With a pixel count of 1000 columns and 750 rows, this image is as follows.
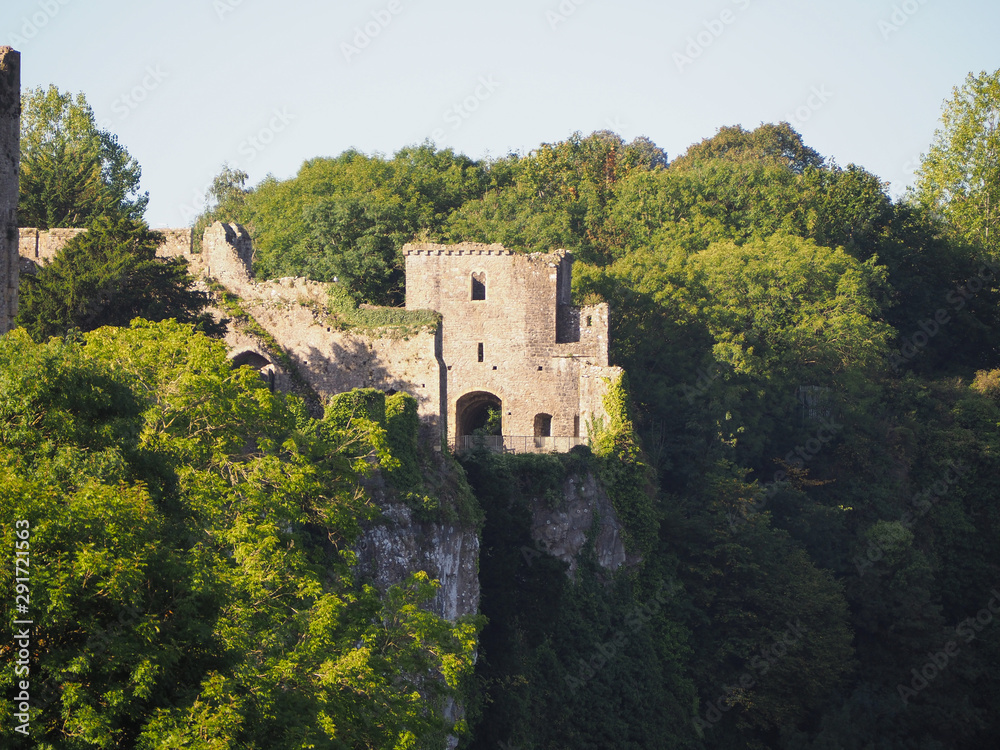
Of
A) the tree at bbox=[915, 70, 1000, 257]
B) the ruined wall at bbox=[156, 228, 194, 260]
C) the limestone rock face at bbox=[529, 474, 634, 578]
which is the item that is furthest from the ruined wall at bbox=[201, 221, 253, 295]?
the tree at bbox=[915, 70, 1000, 257]

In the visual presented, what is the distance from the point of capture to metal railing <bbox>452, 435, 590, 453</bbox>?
1499 inches

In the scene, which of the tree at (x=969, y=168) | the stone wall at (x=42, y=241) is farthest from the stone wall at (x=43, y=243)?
the tree at (x=969, y=168)

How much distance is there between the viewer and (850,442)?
160ft

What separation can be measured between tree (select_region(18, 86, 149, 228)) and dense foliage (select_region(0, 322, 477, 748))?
2030 centimetres

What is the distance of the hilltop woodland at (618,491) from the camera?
1639 centimetres

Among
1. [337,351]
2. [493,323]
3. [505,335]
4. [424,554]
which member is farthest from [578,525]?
[424,554]

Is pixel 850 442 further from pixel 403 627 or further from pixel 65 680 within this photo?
pixel 65 680

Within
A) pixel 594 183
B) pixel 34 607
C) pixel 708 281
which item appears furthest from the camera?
pixel 594 183

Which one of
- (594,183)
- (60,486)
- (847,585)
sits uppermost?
(594,183)

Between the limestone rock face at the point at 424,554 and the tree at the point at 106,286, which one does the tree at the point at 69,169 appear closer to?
the tree at the point at 106,286

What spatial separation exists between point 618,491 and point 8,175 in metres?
21.1

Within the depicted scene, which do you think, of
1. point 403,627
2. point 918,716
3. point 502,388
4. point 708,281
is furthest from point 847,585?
point 403,627

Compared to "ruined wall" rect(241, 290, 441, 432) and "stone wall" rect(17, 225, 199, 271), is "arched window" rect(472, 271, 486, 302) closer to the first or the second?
"ruined wall" rect(241, 290, 441, 432)

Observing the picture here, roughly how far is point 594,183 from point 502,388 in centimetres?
2268
